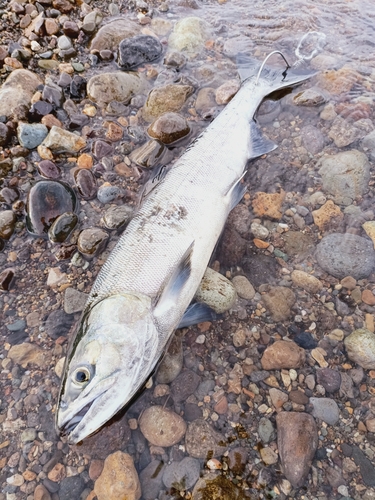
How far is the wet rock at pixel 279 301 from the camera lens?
3645mm

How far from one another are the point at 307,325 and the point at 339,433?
1027mm

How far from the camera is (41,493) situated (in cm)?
280

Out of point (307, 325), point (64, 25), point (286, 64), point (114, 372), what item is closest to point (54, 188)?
point (114, 372)

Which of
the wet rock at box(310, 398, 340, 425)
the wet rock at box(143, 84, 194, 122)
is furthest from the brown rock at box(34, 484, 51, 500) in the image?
the wet rock at box(143, 84, 194, 122)

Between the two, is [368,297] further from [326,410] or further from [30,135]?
[30,135]

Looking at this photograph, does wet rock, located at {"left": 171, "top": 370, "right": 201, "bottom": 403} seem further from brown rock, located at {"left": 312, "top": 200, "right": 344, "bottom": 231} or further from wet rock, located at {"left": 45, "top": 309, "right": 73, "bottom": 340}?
brown rock, located at {"left": 312, "top": 200, "right": 344, "bottom": 231}

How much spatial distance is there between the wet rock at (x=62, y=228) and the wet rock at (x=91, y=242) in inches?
7.3

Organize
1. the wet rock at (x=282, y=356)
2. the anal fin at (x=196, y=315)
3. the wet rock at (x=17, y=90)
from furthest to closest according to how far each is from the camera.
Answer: the wet rock at (x=17, y=90) < the anal fin at (x=196, y=315) < the wet rock at (x=282, y=356)

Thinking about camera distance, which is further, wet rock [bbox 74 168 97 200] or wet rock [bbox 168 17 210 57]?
wet rock [bbox 168 17 210 57]

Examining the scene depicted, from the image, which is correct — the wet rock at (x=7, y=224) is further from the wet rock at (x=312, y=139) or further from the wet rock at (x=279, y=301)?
the wet rock at (x=312, y=139)

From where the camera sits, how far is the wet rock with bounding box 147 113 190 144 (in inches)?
188

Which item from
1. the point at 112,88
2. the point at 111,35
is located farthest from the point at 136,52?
the point at 112,88

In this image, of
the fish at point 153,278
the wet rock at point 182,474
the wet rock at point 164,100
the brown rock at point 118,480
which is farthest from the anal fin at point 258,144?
the brown rock at point 118,480

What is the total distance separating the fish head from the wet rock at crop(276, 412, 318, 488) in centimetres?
131
